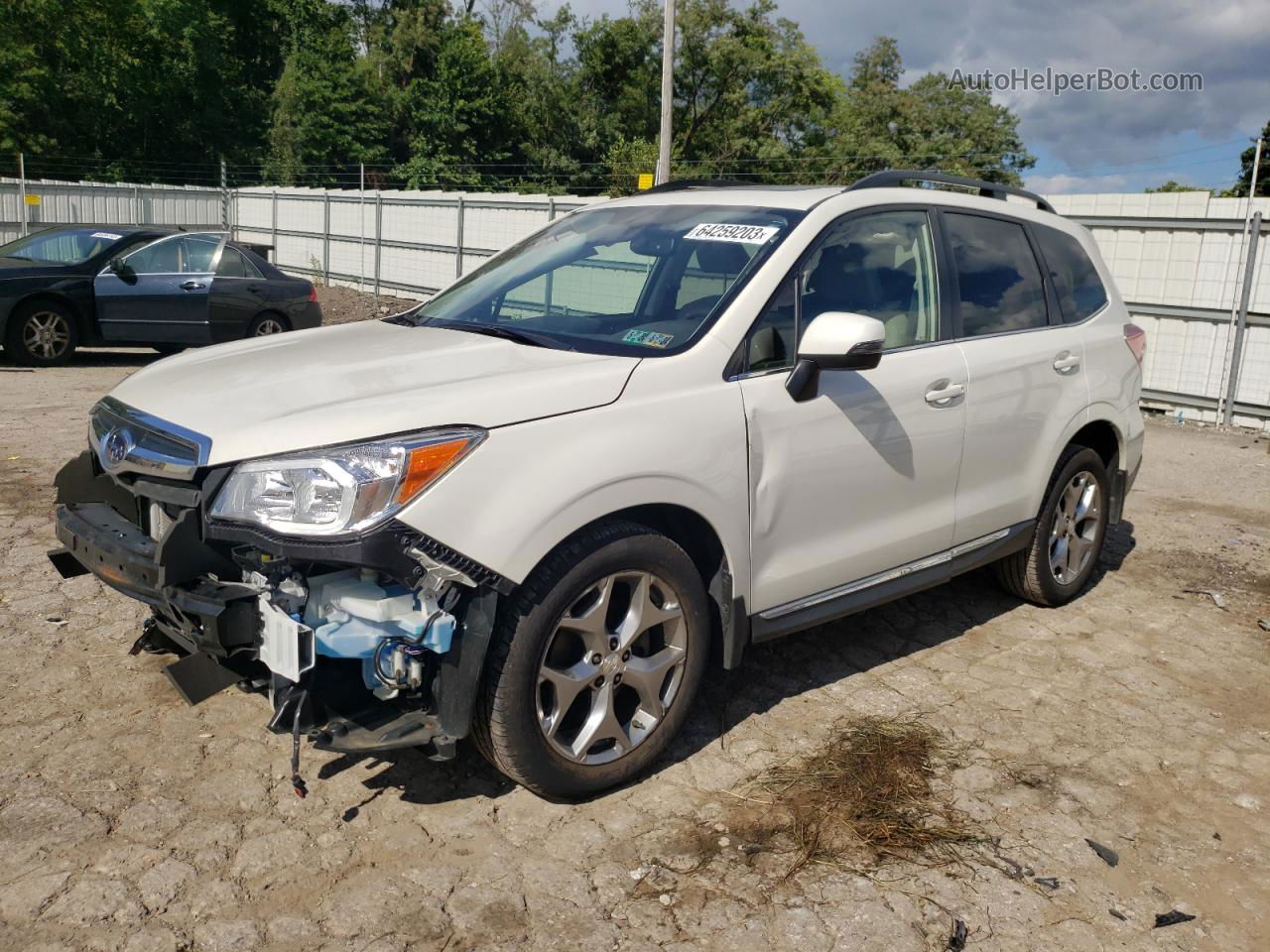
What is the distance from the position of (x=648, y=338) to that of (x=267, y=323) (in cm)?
1037

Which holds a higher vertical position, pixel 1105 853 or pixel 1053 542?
pixel 1053 542

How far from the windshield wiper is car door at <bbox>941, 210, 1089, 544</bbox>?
5.70 feet

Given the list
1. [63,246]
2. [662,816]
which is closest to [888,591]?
[662,816]

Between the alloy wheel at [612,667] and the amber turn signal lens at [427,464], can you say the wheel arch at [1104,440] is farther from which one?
the amber turn signal lens at [427,464]

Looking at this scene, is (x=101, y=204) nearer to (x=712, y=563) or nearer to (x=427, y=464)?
(x=712, y=563)

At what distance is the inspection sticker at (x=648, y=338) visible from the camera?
3590 mm

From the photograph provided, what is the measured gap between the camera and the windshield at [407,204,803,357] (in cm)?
375

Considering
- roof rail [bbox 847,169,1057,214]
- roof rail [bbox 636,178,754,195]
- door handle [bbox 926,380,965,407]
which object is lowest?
door handle [bbox 926,380,965,407]

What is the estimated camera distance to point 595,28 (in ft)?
177

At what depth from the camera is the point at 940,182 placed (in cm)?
475

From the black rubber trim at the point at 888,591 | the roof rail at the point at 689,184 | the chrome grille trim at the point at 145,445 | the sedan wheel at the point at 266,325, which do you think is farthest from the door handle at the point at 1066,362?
→ the sedan wheel at the point at 266,325

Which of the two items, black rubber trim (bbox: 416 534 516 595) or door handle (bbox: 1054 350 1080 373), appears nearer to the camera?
black rubber trim (bbox: 416 534 516 595)

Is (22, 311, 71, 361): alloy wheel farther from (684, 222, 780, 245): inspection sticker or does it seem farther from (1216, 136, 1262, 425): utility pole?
(1216, 136, 1262, 425): utility pole

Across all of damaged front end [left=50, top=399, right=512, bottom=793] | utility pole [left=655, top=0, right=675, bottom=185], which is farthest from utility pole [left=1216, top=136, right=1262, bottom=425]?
damaged front end [left=50, top=399, right=512, bottom=793]
